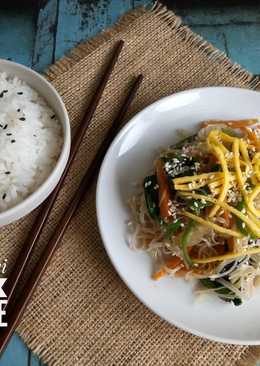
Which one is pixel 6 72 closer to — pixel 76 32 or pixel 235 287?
pixel 76 32

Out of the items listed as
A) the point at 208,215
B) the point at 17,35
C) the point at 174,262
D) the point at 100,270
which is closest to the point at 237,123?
the point at 208,215

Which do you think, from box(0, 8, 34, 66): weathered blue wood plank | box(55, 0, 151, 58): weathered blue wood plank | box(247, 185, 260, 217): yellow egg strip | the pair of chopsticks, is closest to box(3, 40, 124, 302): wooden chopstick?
the pair of chopsticks

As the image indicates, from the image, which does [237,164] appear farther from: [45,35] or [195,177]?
[45,35]

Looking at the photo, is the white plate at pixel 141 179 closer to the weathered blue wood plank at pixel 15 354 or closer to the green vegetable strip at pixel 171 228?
the green vegetable strip at pixel 171 228

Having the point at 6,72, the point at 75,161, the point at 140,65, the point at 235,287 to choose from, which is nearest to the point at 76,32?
the point at 140,65

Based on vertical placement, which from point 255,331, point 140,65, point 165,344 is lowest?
point 165,344

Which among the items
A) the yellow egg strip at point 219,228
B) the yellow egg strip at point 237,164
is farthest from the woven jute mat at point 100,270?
the yellow egg strip at point 237,164
